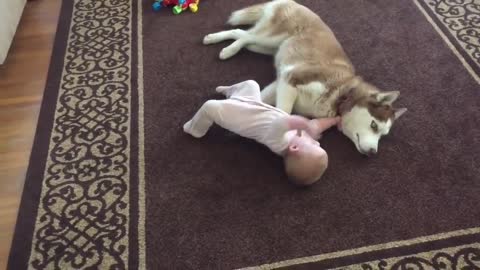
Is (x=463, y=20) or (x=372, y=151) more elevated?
(x=463, y=20)

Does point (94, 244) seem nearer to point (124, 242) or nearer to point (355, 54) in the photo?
point (124, 242)

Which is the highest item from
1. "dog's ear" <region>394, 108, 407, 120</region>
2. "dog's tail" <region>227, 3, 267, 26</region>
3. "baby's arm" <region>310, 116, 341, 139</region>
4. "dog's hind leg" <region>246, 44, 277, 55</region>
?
"dog's tail" <region>227, 3, 267, 26</region>

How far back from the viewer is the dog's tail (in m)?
2.65

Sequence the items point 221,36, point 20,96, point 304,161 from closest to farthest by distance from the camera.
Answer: point 304,161
point 20,96
point 221,36

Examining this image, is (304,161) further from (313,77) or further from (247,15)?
(247,15)

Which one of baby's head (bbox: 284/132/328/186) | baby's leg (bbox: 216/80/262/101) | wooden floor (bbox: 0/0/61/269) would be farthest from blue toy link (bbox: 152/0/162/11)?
baby's head (bbox: 284/132/328/186)

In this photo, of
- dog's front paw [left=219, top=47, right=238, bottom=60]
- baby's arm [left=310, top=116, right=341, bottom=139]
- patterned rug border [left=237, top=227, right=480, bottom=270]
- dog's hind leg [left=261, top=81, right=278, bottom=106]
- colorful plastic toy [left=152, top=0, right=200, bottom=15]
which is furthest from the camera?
colorful plastic toy [left=152, top=0, right=200, bottom=15]

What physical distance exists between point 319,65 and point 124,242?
49.0 inches

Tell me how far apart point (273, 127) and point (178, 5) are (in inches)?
55.7

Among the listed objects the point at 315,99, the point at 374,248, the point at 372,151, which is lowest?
the point at 374,248

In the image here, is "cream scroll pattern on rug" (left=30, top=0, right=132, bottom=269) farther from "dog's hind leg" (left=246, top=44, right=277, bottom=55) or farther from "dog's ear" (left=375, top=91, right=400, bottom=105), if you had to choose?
"dog's ear" (left=375, top=91, right=400, bottom=105)

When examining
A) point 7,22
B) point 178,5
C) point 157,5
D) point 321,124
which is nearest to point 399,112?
point 321,124

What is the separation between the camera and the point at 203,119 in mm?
2064

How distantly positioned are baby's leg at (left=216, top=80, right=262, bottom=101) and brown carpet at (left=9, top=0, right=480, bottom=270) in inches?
5.5
